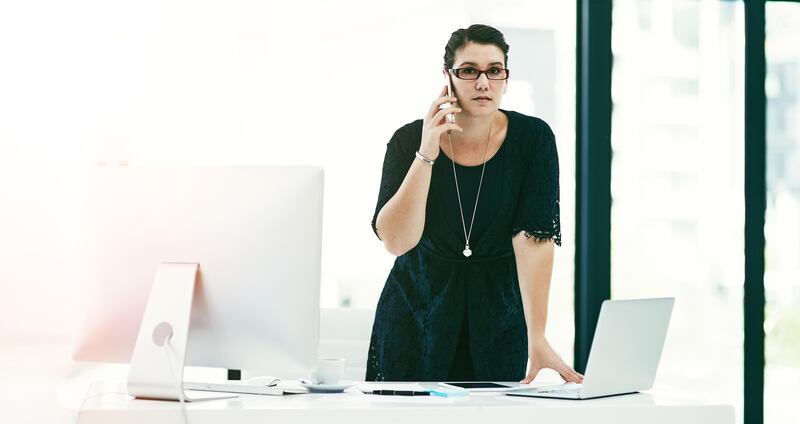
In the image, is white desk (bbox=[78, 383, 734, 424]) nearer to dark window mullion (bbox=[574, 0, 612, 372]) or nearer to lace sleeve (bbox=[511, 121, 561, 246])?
lace sleeve (bbox=[511, 121, 561, 246])

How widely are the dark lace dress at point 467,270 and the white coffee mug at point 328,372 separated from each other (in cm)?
48

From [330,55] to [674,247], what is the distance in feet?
5.96

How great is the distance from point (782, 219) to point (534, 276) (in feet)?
7.33

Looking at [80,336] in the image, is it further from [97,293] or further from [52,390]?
[52,390]

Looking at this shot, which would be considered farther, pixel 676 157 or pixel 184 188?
pixel 676 157

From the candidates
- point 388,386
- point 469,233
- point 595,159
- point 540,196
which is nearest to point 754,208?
point 595,159

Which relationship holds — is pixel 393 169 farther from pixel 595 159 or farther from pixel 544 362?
pixel 595 159

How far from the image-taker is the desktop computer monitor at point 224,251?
1.70 meters

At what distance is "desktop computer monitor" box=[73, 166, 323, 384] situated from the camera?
1704mm

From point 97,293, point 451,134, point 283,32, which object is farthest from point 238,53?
point 97,293

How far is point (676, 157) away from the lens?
4.12 meters

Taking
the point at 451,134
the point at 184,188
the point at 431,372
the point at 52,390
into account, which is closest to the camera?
the point at 52,390

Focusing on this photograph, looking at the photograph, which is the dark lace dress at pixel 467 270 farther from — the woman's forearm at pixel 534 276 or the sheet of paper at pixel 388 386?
the sheet of paper at pixel 388 386

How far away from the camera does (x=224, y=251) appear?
1.73m
